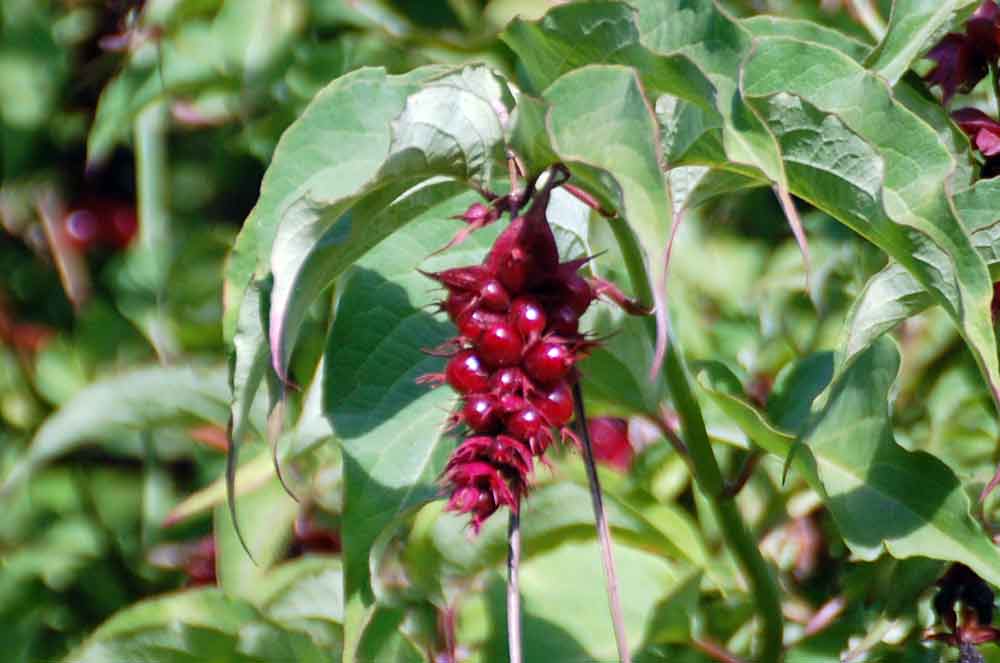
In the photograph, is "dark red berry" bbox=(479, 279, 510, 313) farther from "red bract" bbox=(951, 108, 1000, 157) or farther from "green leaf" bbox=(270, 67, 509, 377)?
"red bract" bbox=(951, 108, 1000, 157)

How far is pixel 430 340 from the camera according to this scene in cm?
78

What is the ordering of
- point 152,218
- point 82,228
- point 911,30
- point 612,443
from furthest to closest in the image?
1. point 82,228
2. point 152,218
3. point 612,443
4. point 911,30

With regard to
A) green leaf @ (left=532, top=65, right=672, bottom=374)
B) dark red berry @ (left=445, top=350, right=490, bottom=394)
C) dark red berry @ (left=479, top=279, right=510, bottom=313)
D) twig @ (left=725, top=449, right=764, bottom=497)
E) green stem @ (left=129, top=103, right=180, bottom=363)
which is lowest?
green stem @ (left=129, top=103, right=180, bottom=363)

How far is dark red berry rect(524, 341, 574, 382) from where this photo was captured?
25.0 inches

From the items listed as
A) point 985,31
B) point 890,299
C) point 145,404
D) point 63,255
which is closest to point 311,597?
point 145,404

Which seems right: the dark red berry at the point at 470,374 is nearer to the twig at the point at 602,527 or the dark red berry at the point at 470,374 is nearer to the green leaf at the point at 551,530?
the twig at the point at 602,527

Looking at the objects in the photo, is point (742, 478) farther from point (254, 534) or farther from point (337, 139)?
point (254, 534)

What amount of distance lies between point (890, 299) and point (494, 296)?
0.69 ft

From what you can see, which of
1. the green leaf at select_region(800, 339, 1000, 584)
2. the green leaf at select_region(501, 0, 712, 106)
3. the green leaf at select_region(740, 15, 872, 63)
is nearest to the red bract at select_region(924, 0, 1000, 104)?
the green leaf at select_region(740, 15, 872, 63)

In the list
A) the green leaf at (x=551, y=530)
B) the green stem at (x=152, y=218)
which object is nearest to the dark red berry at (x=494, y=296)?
the green leaf at (x=551, y=530)

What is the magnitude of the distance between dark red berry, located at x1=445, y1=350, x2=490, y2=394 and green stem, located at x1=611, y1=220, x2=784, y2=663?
11 cm

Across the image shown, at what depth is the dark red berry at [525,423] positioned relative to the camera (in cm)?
64

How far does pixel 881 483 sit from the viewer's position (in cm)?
84

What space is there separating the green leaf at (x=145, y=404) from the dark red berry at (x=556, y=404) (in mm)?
600
